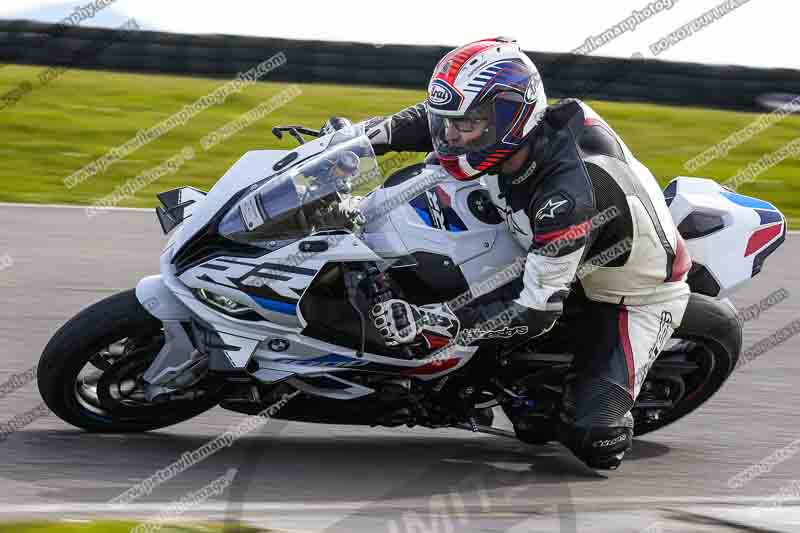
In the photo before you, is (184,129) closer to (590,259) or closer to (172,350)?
(172,350)

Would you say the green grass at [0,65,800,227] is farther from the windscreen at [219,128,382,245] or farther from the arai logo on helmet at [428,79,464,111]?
the arai logo on helmet at [428,79,464,111]

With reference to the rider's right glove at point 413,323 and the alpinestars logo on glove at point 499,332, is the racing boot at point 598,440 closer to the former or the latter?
the alpinestars logo on glove at point 499,332

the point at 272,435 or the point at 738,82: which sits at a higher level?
the point at 272,435

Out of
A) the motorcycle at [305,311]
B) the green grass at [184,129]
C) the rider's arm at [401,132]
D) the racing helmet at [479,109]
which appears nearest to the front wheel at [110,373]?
the motorcycle at [305,311]

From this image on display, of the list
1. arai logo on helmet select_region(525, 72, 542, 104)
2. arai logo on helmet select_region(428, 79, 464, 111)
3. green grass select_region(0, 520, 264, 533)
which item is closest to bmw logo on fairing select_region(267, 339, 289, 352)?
green grass select_region(0, 520, 264, 533)

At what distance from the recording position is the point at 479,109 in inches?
178

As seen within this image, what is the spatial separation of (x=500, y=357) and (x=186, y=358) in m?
1.29

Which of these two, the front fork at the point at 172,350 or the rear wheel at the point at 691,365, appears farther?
the rear wheel at the point at 691,365

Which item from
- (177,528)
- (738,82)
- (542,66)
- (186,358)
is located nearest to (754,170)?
(738,82)

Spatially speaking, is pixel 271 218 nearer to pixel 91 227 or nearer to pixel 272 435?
pixel 272 435

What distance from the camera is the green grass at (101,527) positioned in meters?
A: 3.56

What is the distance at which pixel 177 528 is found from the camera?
3.77m

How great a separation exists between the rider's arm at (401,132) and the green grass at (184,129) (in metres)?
5.15

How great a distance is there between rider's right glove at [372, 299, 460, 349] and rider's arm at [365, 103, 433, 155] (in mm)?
780
